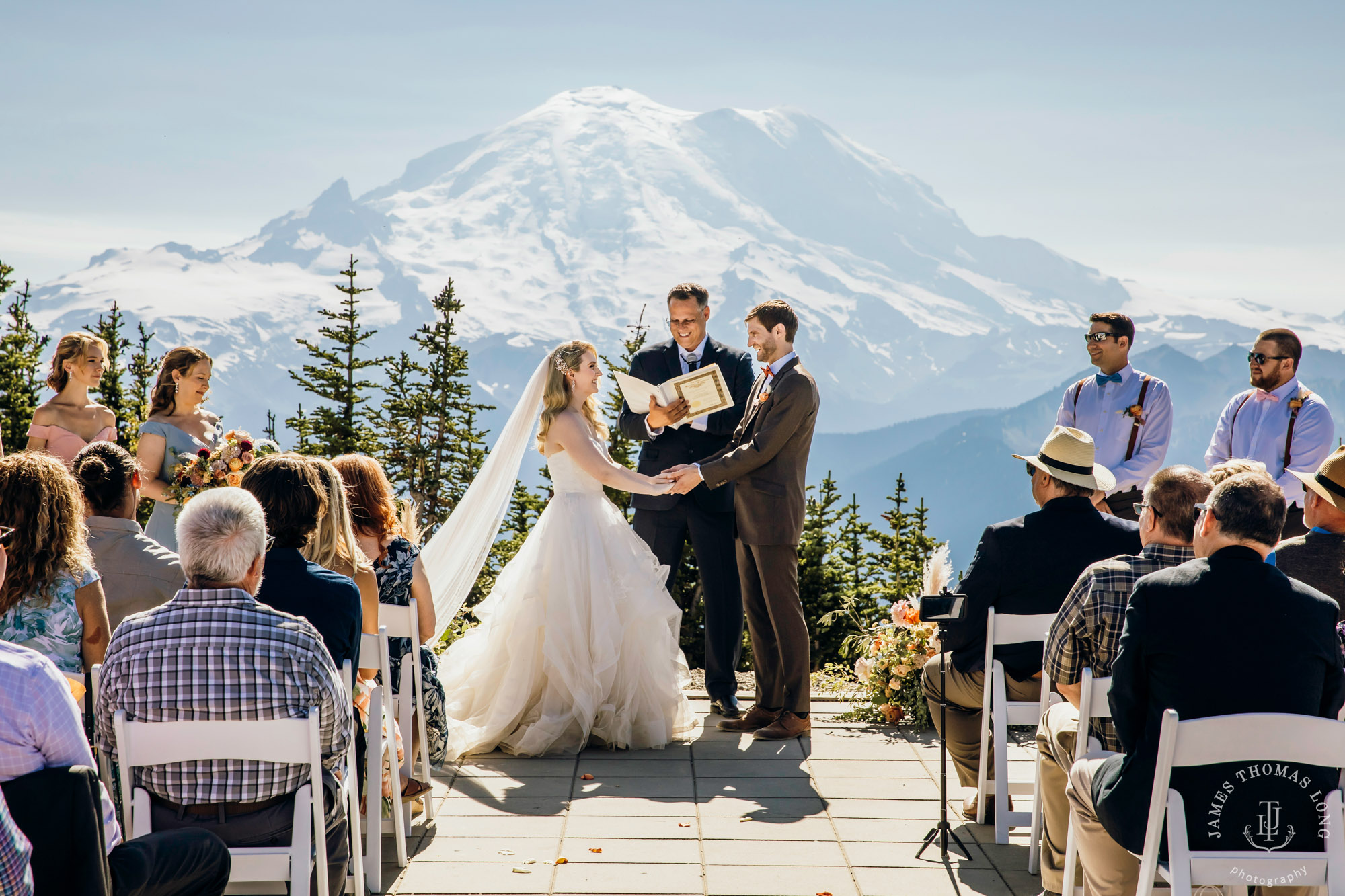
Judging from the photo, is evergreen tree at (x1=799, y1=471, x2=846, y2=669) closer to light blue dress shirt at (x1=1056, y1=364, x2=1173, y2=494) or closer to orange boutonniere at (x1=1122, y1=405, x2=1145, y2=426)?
light blue dress shirt at (x1=1056, y1=364, x2=1173, y2=494)

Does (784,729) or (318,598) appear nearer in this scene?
(318,598)

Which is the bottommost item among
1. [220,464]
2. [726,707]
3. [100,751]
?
[726,707]

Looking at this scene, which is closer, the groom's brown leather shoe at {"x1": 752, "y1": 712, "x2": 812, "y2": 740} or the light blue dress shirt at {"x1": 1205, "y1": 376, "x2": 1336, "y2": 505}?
the groom's brown leather shoe at {"x1": 752, "y1": 712, "x2": 812, "y2": 740}

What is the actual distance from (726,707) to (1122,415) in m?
2.92

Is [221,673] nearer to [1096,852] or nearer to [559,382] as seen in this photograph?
[1096,852]

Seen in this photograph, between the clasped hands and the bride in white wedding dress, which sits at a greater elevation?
the clasped hands

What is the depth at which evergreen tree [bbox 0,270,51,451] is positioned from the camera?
1162 cm

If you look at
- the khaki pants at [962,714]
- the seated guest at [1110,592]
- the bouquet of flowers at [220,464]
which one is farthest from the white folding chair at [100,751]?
the khaki pants at [962,714]

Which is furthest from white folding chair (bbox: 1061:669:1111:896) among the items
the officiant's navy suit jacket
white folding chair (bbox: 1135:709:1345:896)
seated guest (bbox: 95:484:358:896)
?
the officiant's navy suit jacket

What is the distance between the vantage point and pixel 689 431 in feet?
21.3

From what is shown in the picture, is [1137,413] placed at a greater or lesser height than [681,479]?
greater

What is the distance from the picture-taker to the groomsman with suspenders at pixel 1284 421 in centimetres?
607

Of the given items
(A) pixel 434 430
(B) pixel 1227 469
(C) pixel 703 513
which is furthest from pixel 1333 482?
(A) pixel 434 430

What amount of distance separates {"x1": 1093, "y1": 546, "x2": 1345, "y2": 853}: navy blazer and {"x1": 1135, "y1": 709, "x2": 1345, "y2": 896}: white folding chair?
5 centimetres
